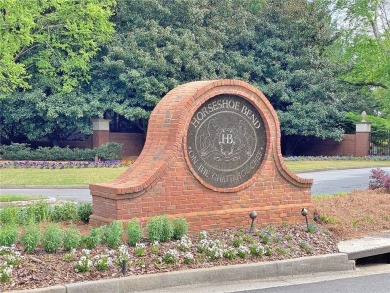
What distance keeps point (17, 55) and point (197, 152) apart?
2475 cm

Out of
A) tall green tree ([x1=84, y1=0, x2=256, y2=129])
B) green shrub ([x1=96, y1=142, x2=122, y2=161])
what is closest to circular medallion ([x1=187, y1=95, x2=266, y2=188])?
green shrub ([x1=96, y1=142, x2=122, y2=161])

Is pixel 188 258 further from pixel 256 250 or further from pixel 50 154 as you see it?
pixel 50 154

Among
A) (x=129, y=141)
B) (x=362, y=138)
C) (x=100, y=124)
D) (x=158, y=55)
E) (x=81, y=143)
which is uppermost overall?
(x=158, y=55)

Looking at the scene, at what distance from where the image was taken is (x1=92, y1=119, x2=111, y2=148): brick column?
1364 inches

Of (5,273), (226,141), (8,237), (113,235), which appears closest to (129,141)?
(226,141)

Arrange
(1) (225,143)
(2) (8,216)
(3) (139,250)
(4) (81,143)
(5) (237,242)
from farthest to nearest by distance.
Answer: (4) (81,143), (1) (225,143), (2) (8,216), (5) (237,242), (3) (139,250)

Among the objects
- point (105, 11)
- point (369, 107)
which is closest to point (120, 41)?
point (105, 11)

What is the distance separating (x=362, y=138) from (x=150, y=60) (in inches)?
587

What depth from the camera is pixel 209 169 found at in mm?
10320

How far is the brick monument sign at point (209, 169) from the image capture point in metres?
9.62

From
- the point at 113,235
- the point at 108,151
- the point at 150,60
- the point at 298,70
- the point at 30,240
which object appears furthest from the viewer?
the point at 298,70

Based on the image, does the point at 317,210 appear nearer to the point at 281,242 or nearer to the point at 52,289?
the point at 281,242

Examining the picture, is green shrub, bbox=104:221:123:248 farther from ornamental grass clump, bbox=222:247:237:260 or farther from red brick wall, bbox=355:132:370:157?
Result: red brick wall, bbox=355:132:370:157

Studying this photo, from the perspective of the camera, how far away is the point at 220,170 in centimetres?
1048
